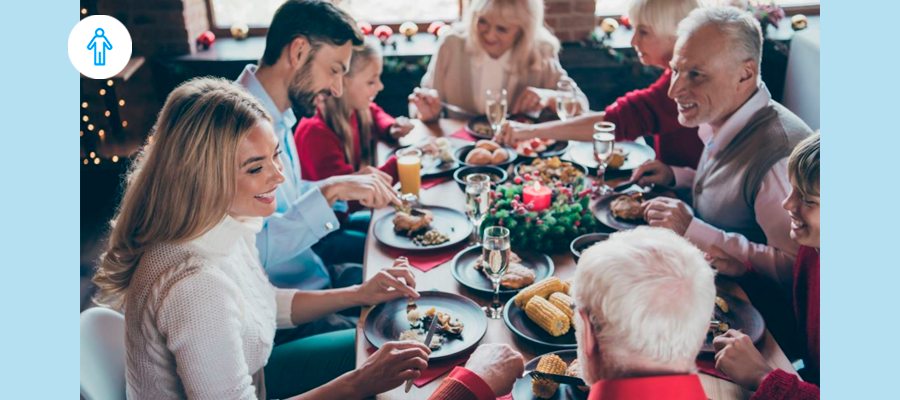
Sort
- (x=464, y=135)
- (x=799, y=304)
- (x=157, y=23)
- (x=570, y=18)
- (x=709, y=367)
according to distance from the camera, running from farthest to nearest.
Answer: (x=570, y=18) → (x=157, y=23) → (x=464, y=135) → (x=799, y=304) → (x=709, y=367)

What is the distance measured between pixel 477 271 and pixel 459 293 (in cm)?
12

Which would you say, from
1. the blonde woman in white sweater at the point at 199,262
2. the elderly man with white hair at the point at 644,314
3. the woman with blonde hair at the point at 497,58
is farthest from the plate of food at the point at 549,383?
the woman with blonde hair at the point at 497,58

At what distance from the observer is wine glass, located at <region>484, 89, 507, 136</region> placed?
3.18m

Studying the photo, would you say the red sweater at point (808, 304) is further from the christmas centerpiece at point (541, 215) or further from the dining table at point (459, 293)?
the christmas centerpiece at point (541, 215)

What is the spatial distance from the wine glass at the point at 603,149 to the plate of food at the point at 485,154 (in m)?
0.42

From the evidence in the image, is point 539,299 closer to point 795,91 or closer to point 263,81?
point 263,81

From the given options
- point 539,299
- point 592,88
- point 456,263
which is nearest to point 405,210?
Answer: point 456,263

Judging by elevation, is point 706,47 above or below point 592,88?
above

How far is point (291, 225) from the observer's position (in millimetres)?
2402

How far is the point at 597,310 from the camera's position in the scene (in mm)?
1194

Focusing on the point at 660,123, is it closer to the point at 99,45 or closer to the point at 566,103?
the point at 566,103

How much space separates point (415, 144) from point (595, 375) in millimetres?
2042

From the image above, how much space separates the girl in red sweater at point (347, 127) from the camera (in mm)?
3041

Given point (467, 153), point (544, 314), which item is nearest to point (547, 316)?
point (544, 314)
